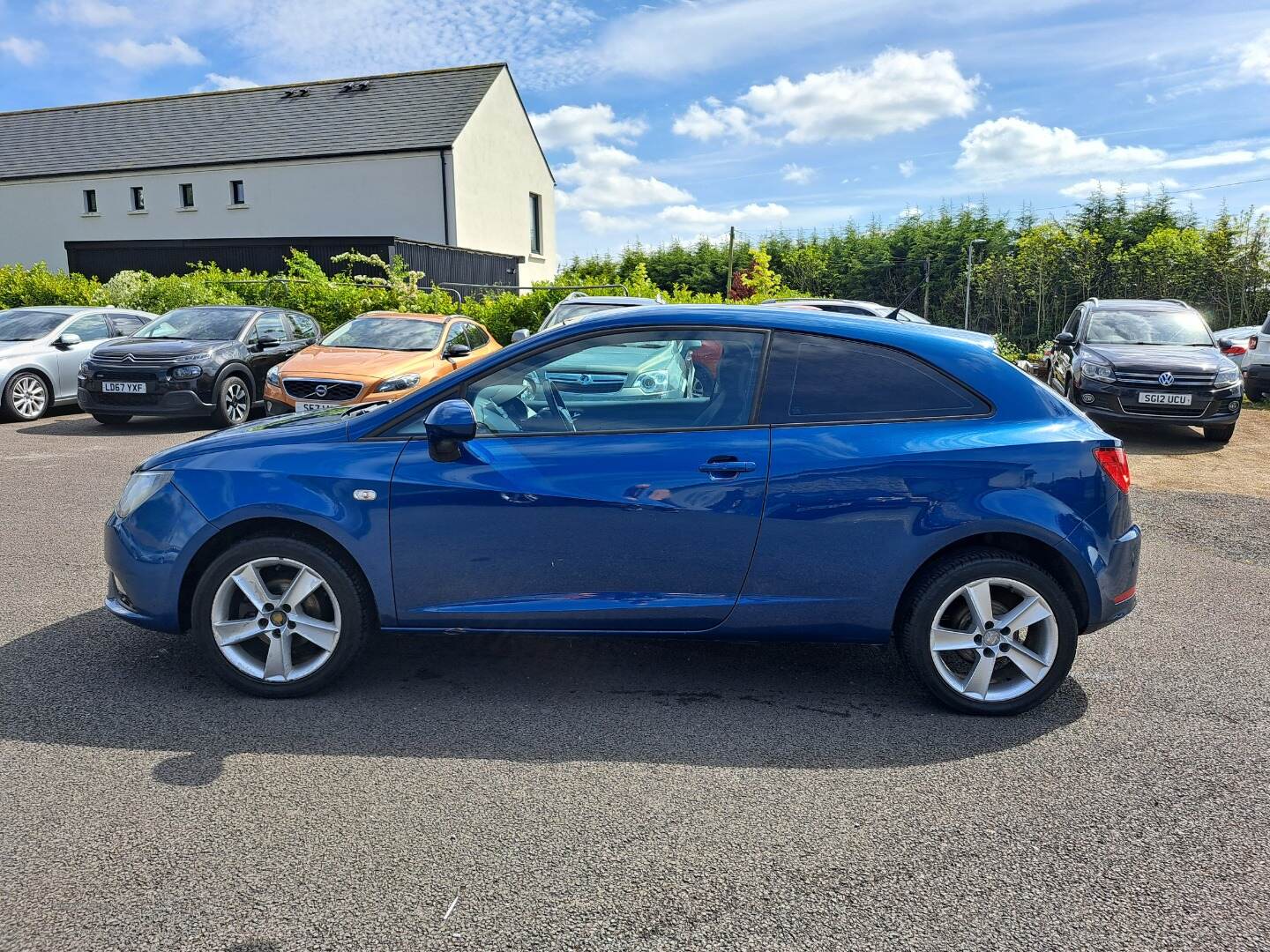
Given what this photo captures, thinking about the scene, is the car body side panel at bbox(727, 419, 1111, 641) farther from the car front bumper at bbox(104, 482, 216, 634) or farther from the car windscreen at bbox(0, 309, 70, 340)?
the car windscreen at bbox(0, 309, 70, 340)

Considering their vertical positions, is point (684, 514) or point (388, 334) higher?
point (388, 334)

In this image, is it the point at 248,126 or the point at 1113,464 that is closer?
the point at 1113,464

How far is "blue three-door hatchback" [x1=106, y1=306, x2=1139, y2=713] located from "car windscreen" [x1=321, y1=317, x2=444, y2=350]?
816cm

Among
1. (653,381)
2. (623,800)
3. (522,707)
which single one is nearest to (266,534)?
(522,707)

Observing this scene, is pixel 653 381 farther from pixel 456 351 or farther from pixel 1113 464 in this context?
pixel 456 351

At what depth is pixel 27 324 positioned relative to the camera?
45.5 ft

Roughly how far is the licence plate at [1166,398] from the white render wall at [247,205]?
84.2ft

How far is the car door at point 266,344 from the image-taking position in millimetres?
13023

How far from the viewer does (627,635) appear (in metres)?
3.90

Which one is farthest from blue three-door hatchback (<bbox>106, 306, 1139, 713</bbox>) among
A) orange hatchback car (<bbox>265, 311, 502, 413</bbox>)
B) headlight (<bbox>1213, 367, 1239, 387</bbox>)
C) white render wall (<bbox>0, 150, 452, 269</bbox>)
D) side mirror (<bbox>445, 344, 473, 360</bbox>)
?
white render wall (<bbox>0, 150, 452, 269</bbox>)

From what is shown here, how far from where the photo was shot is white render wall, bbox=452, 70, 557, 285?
33.3 meters

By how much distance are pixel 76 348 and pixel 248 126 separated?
27271 mm

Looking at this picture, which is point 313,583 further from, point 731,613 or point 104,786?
point 731,613

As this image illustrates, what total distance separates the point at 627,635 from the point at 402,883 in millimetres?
1448
